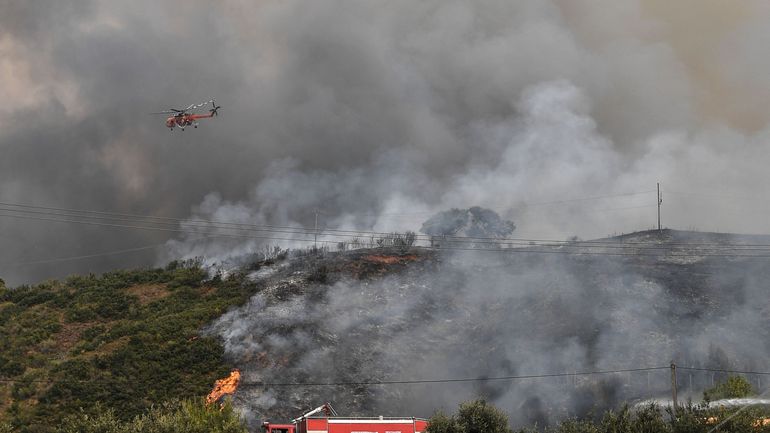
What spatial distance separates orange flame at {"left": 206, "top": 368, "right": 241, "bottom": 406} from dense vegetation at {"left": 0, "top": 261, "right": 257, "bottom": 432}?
4.29 feet

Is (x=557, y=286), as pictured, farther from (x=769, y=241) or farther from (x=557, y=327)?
(x=769, y=241)

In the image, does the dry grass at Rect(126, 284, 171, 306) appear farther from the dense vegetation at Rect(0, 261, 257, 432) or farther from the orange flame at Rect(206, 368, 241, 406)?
the orange flame at Rect(206, 368, 241, 406)

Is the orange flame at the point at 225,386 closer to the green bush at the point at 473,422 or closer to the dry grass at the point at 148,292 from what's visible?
the green bush at the point at 473,422

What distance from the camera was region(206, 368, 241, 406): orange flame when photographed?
8069cm

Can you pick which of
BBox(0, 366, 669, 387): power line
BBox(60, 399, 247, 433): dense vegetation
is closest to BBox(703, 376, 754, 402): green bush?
BBox(0, 366, 669, 387): power line

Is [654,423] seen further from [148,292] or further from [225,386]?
[148,292]

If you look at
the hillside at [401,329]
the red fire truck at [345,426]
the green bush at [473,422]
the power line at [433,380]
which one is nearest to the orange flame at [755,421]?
the green bush at [473,422]

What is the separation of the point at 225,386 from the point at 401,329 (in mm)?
22070

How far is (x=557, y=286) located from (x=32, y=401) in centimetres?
6061

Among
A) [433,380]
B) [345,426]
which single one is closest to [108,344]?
[433,380]

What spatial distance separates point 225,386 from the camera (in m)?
82.4

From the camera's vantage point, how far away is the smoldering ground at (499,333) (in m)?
79.9

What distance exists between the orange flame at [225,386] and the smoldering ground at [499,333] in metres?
0.99

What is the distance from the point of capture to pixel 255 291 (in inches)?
4208
